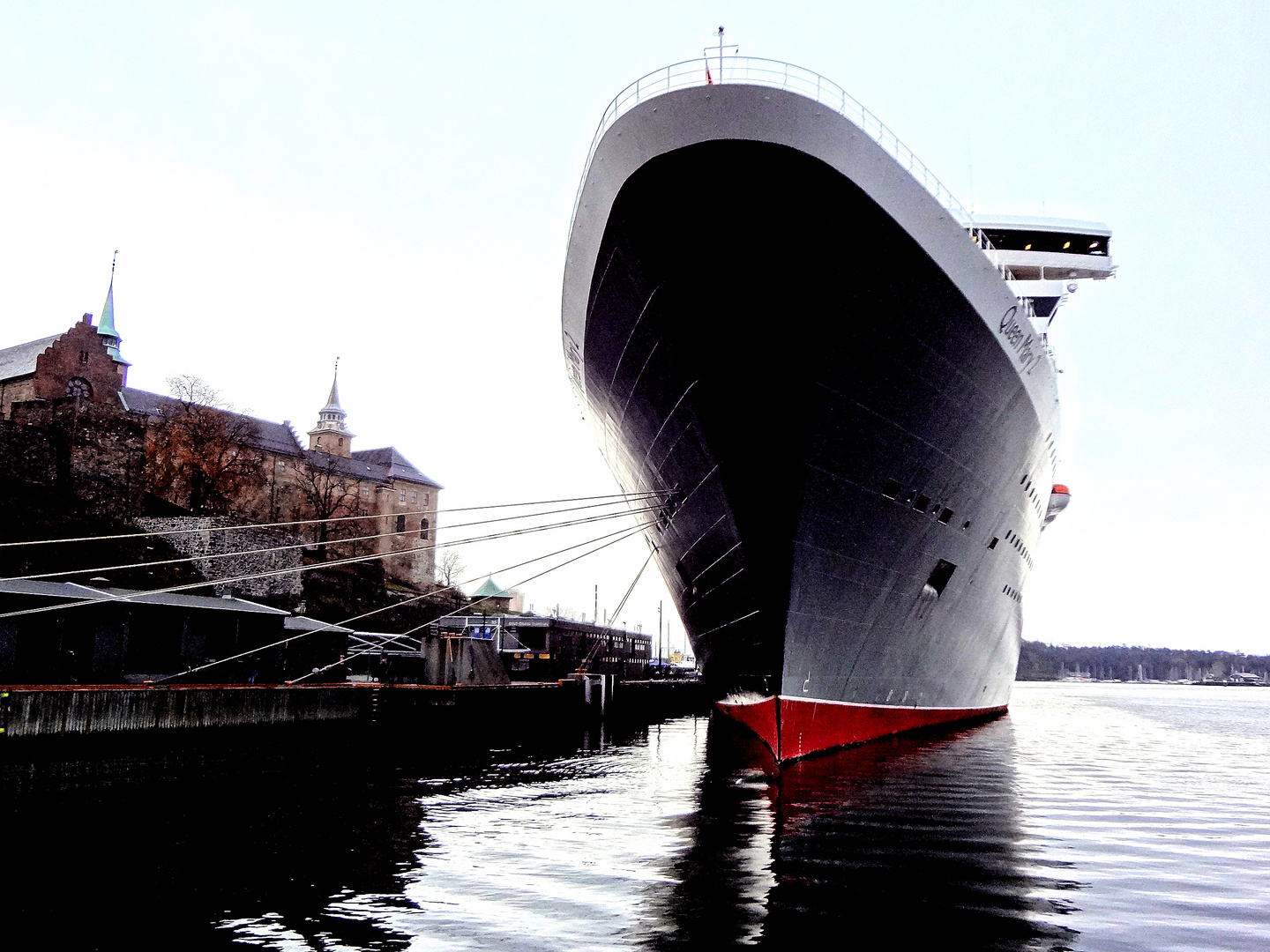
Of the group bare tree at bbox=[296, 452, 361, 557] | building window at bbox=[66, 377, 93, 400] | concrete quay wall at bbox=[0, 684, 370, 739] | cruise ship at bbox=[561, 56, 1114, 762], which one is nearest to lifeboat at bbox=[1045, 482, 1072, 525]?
cruise ship at bbox=[561, 56, 1114, 762]

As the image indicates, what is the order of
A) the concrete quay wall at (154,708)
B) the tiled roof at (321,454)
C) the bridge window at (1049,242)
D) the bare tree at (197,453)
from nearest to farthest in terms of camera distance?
the concrete quay wall at (154,708) < the bridge window at (1049,242) < the bare tree at (197,453) < the tiled roof at (321,454)

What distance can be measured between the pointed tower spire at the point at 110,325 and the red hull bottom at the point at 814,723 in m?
64.2

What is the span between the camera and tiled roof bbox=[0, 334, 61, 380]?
165 ft

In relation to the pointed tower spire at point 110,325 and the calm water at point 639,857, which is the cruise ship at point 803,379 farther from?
the pointed tower spire at point 110,325

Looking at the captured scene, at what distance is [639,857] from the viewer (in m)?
7.25

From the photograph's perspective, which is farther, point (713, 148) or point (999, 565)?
point (999, 565)

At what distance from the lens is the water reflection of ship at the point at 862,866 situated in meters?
5.25

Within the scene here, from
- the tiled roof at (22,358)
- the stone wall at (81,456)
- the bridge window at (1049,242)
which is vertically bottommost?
the stone wall at (81,456)

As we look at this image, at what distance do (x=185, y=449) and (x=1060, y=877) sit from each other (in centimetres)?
5201

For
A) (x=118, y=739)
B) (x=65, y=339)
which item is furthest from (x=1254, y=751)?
(x=65, y=339)

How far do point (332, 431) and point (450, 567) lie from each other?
18.0m

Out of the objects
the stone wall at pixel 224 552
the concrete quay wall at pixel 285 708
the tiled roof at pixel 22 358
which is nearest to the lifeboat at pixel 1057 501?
the concrete quay wall at pixel 285 708

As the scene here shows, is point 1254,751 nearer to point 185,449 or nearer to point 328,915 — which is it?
point 328,915

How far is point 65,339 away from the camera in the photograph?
49.6m
